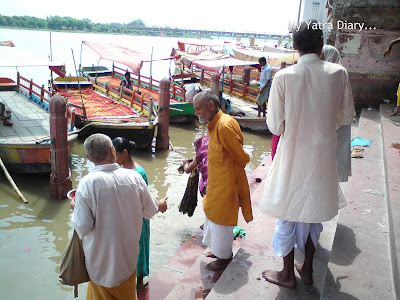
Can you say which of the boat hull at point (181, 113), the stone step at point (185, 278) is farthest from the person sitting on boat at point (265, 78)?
the stone step at point (185, 278)

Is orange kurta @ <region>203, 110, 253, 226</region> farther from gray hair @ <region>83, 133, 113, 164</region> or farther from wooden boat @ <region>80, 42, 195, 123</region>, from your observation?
wooden boat @ <region>80, 42, 195, 123</region>

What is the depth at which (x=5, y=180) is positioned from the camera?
7.46 meters

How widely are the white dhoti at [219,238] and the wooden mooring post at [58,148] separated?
410 centimetres

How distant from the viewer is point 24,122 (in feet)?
27.6

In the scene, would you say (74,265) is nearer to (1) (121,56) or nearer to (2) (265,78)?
(2) (265,78)

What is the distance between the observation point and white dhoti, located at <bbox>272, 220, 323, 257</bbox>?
2402mm

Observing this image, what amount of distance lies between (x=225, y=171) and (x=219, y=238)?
1.98ft

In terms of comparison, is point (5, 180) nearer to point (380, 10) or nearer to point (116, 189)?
point (116, 189)

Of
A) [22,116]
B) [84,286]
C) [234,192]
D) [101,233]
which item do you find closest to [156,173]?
[22,116]

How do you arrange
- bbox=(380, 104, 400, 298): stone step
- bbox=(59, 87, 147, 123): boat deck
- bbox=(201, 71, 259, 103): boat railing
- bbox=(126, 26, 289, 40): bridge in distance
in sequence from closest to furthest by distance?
bbox=(380, 104, 400, 298): stone step, bbox=(59, 87, 147, 123): boat deck, bbox=(201, 71, 259, 103): boat railing, bbox=(126, 26, 289, 40): bridge in distance

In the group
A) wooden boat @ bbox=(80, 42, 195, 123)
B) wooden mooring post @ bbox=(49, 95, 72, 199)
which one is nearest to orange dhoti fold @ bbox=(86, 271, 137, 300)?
wooden mooring post @ bbox=(49, 95, 72, 199)

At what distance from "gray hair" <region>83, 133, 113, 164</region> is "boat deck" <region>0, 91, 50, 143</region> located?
567 cm

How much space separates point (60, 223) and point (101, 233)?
429 centimetres

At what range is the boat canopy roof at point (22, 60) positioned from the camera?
884 cm
